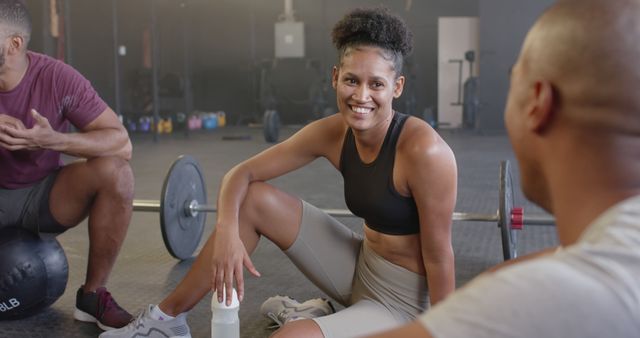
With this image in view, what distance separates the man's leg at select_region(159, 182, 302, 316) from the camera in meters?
1.51

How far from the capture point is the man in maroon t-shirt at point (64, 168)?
1740 mm

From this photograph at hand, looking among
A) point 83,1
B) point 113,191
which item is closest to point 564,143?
point 113,191

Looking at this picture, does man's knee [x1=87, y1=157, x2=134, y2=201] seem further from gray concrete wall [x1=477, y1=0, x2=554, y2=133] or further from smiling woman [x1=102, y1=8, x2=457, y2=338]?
gray concrete wall [x1=477, y1=0, x2=554, y2=133]

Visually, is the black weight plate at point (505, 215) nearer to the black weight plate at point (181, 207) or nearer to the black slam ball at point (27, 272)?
the black weight plate at point (181, 207)

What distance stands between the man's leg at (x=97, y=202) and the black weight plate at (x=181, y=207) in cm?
41

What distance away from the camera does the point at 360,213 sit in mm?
1468

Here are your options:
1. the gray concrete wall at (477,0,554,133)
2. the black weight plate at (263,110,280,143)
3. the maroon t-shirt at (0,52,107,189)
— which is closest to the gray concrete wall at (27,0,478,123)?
the gray concrete wall at (477,0,554,133)

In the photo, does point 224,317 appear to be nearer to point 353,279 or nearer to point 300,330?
point 300,330

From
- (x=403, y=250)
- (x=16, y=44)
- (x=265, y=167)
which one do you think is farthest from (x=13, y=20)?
(x=403, y=250)

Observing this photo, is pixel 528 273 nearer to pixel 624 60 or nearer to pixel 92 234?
pixel 624 60

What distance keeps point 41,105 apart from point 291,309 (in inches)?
31.5

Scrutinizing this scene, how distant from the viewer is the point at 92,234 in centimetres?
180

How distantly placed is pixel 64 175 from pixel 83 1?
242 inches

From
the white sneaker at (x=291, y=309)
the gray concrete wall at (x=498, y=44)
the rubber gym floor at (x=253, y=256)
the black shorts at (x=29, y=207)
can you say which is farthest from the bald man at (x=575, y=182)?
the gray concrete wall at (x=498, y=44)
